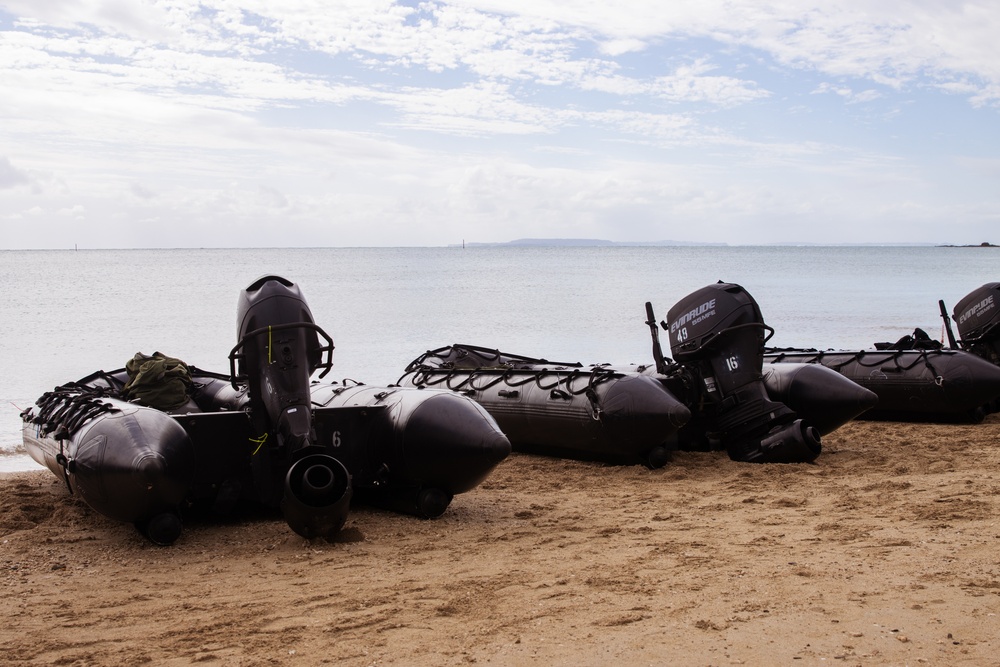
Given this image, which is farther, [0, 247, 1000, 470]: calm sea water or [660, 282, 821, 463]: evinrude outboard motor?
[0, 247, 1000, 470]: calm sea water

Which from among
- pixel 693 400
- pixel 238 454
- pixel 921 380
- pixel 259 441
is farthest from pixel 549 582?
pixel 921 380

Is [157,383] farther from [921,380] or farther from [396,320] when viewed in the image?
[396,320]

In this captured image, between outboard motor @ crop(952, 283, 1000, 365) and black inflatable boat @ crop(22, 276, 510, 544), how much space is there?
8451mm

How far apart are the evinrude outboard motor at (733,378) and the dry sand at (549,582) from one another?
1.05 meters

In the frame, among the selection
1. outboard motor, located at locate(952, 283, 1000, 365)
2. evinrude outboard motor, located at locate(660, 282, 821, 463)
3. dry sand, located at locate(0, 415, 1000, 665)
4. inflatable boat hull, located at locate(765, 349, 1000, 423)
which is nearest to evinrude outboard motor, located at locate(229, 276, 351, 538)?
dry sand, located at locate(0, 415, 1000, 665)

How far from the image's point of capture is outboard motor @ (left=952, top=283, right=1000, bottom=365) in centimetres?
1255

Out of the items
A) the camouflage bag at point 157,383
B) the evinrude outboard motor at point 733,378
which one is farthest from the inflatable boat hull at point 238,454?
the evinrude outboard motor at point 733,378

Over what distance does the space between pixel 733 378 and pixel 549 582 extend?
471 centimetres

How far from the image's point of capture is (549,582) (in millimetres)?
5129

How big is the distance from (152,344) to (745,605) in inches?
884

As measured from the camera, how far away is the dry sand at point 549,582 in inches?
163

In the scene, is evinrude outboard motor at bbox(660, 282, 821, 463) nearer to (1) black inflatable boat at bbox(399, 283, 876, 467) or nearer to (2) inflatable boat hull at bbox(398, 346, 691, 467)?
(1) black inflatable boat at bbox(399, 283, 876, 467)

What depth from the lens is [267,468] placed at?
6594mm

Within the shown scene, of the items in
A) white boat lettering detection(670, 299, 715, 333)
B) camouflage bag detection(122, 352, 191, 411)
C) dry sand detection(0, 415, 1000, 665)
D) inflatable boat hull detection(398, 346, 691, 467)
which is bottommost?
dry sand detection(0, 415, 1000, 665)
